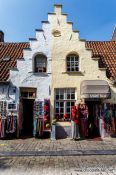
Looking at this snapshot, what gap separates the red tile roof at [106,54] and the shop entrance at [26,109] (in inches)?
204

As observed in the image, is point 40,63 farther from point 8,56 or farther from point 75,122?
point 75,122

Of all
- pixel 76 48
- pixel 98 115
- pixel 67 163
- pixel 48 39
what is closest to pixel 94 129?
pixel 98 115

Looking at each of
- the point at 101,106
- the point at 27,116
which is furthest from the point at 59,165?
the point at 27,116

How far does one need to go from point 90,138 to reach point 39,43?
7075 mm

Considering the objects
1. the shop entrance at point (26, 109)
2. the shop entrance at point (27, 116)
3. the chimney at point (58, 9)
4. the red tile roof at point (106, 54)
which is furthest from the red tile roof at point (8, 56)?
the red tile roof at point (106, 54)

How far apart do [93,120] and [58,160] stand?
8.40 metres

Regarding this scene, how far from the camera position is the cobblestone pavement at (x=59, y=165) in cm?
968

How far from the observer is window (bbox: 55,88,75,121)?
738 inches

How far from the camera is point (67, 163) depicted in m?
11.1

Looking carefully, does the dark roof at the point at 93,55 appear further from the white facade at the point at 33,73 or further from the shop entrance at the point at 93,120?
the shop entrance at the point at 93,120

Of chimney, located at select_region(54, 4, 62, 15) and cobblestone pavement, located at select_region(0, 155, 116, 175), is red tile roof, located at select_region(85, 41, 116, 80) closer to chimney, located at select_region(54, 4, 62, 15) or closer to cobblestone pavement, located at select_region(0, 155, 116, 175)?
chimney, located at select_region(54, 4, 62, 15)

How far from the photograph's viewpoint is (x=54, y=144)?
16016 millimetres

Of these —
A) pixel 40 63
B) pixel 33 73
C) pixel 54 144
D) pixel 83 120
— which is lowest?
pixel 54 144

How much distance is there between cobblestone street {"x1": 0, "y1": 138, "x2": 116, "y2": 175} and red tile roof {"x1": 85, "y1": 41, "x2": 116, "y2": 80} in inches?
203
